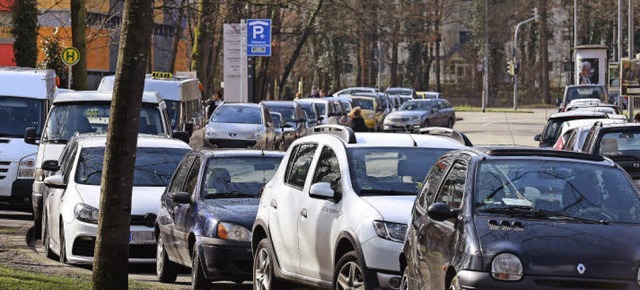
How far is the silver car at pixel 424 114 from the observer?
180 feet

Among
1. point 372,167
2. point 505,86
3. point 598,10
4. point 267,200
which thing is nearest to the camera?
point 372,167

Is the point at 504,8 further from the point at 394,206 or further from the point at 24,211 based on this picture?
the point at 394,206

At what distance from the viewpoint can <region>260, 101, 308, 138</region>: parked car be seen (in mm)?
40594

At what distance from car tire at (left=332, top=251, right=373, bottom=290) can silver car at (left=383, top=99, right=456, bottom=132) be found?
43261mm

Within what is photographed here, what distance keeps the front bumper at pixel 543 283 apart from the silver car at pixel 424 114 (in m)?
45.5

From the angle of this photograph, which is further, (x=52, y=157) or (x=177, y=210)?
(x=52, y=157)

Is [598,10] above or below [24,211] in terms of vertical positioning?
above

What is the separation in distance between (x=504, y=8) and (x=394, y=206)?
95.2 metres

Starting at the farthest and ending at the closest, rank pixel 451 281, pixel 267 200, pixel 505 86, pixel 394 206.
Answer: pixel 505 86, pixel 267 200, pixel 394 206, pixel 451 281

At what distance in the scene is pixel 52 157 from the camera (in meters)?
22.1

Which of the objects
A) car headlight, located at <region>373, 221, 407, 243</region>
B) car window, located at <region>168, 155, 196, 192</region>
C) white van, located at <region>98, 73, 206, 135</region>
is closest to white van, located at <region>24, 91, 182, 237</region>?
car window, located at <region>168, 155, 196, 192</region>

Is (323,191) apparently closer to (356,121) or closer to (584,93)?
(356,121)

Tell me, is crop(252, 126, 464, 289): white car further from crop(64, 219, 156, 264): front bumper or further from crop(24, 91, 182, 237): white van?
crop(24, 91, 182, 237): white van

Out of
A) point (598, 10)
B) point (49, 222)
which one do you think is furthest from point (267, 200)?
point (598, 10)
